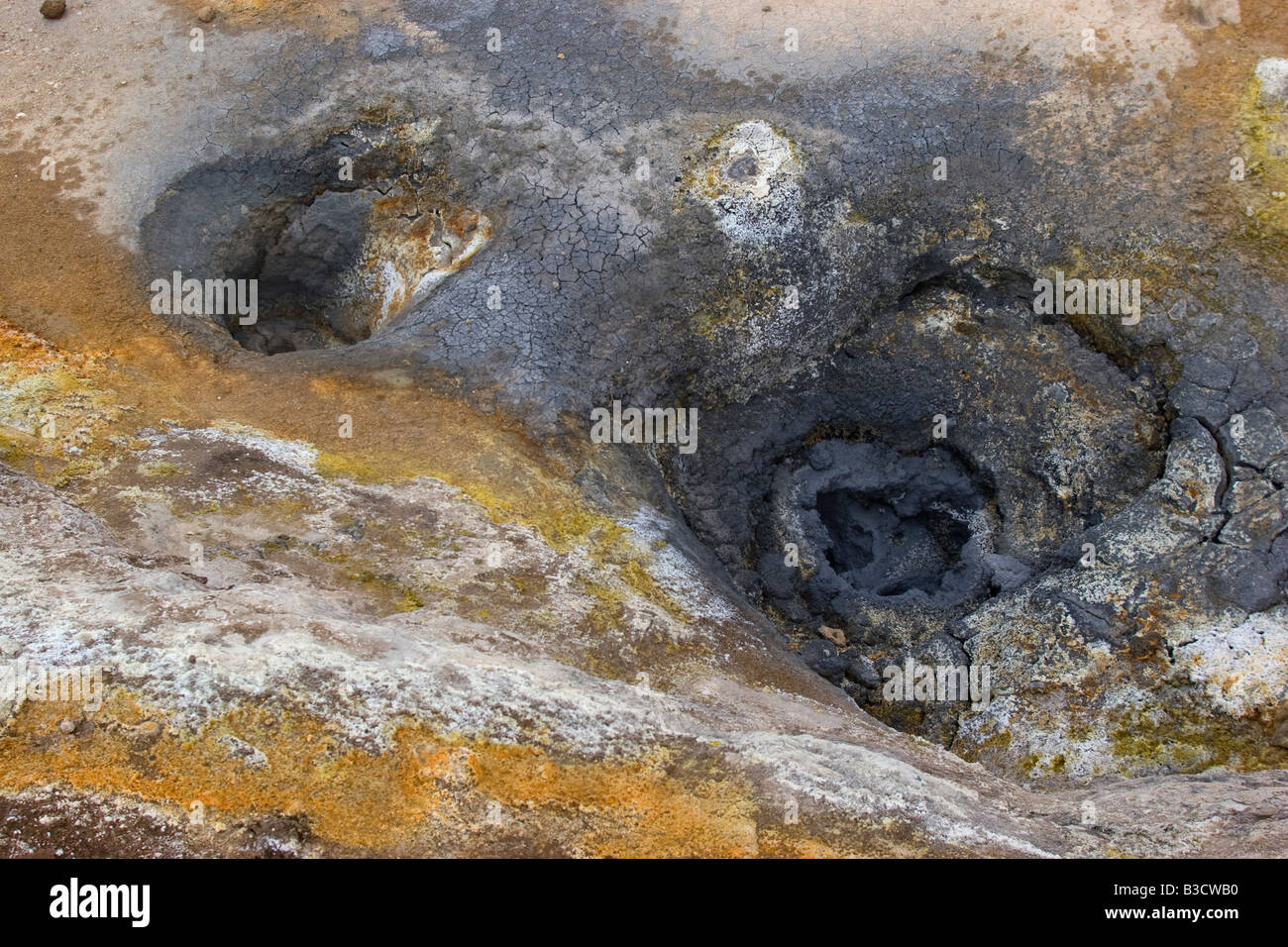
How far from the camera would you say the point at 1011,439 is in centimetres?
824

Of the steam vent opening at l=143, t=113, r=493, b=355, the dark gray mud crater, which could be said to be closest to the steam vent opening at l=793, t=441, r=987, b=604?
the dark gray mud crater

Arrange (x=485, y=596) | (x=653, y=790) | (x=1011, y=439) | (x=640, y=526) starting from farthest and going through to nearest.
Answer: (x=1011, y=439) < (x=640, y=526) < (x=485, y=596) < (x=653, y=790)

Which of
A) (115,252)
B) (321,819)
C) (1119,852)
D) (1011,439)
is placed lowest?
(1119,852)

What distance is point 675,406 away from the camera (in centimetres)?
785

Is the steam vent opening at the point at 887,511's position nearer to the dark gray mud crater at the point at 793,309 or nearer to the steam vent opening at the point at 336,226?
the dark gray mud crater at the point at 793,309

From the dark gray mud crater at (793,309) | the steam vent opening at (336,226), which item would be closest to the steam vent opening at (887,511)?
the dark gray mud crater at (793,309)

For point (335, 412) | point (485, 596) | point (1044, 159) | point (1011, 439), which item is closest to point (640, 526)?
point (485, 596)

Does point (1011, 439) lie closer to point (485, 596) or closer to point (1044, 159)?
point (1044, 159)

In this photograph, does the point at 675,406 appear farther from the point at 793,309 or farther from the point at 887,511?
the point at 887,511

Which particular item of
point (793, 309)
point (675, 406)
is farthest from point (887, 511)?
point (675, 406)

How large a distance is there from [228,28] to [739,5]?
4311 mm

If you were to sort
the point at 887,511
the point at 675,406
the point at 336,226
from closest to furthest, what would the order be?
1. the point at 675,406
2. the point at 336,226
3. the point at 887,511
